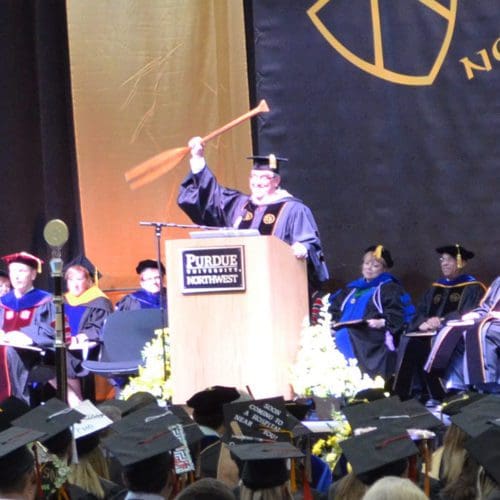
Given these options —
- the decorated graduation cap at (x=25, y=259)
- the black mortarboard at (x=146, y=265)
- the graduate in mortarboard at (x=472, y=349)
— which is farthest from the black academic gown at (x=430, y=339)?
the decorated graduation cap at (x=25, y=259)

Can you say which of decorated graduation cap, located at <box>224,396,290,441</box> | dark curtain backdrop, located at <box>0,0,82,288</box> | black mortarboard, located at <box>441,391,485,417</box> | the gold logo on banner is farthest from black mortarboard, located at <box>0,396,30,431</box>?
dark curtain backdrop, located at <box>0,0,82,288</box>

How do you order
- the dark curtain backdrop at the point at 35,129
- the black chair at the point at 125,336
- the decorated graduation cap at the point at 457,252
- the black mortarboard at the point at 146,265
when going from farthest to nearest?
the dark curtain backdrop at the point at 35,129 < the black mortarboard at the point at 146,265 < the decorated graduation cap at the point at 457,252 < the black chair at the point at 125,336

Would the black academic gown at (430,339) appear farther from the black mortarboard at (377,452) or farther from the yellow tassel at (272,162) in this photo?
the black mortarboard at (377,452)

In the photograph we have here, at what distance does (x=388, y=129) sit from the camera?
9820mm

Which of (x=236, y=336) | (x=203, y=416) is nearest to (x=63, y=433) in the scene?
(x=203, y=416)

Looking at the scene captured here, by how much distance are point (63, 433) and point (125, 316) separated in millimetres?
4690

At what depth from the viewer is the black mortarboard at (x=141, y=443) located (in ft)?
11.6

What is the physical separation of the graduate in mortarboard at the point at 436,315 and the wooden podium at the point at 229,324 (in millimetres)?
2793

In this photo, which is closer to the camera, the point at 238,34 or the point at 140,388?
the point at 140,388

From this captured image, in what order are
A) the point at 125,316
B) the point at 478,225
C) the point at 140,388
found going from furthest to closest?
1. the point at 478,225
2. the point at 125,316
3. the point at 140,388

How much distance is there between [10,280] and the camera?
1005cm

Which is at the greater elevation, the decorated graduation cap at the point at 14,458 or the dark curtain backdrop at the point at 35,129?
the dark curtain backdrop at the point at 35,129

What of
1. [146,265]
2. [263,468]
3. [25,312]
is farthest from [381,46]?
[263,468]

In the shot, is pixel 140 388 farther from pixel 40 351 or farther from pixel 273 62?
pixel 273 62
